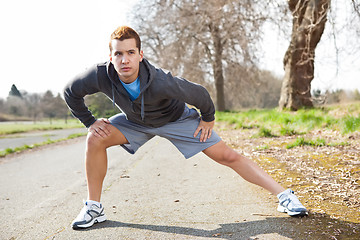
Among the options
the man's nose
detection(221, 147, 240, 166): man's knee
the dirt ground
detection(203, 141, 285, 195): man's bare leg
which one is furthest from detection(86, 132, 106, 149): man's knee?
the dirt ground

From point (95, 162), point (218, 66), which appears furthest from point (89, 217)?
point (218, 66)

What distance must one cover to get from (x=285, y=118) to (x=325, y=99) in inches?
58.2

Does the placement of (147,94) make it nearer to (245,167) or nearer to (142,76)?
(142,76)

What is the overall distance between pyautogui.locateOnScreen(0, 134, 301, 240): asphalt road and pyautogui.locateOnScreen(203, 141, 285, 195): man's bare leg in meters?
0.20

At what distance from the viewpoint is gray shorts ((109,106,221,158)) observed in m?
3.07

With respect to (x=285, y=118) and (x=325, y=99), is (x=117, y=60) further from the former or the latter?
(x=285, y=118)

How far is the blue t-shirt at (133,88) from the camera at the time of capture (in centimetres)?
277

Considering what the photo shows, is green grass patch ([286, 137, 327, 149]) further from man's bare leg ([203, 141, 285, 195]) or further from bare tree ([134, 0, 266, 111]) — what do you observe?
bare tree ([134, 0, 266, 111])

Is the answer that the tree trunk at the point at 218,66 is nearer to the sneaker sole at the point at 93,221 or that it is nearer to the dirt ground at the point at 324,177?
the dirt ground at the point at 324,177

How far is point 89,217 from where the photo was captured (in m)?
2.77

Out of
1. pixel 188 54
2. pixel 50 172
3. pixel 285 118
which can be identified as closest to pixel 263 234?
pixel 50 172

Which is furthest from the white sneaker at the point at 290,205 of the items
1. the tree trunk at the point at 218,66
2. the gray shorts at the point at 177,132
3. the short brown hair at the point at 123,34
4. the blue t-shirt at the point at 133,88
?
the tree trunk at the point at 218,66

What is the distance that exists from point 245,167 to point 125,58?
57.8 inches

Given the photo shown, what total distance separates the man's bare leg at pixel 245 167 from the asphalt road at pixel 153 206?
0.20m
